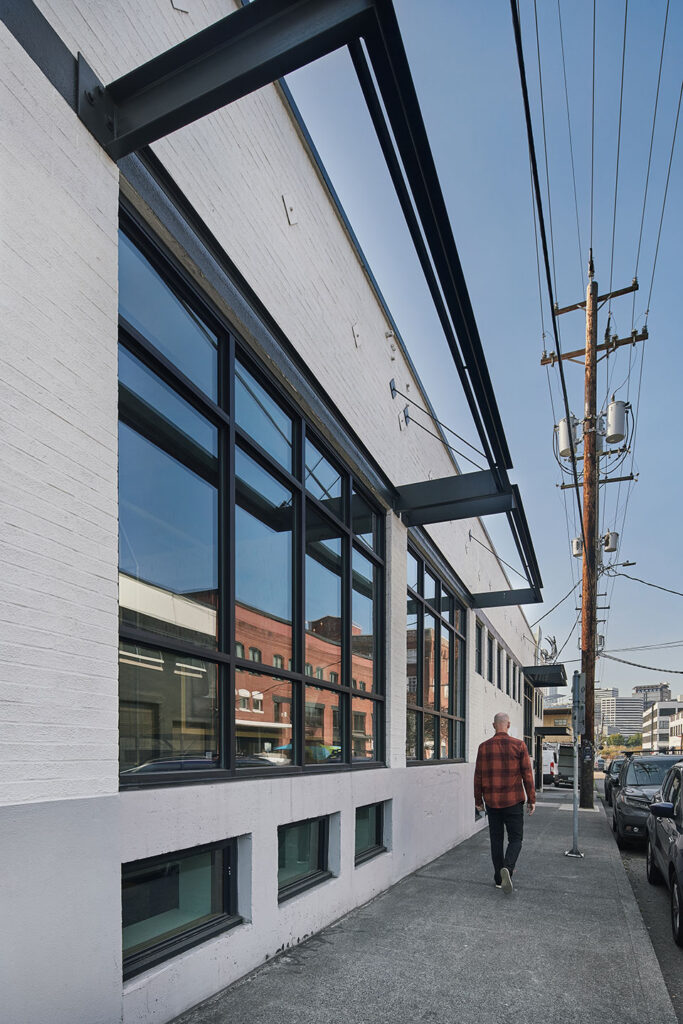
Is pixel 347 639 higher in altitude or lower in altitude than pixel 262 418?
lower

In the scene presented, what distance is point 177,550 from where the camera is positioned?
4406 millimetres

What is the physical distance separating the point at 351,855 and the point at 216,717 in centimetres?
279

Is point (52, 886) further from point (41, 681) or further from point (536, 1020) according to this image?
point (536, 1020)

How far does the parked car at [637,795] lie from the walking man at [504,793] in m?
4.54

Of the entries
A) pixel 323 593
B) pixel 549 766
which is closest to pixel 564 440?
pixel 323 593

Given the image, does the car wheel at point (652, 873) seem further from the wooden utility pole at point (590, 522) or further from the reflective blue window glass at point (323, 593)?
the wooden utility pole at point (590, 522)

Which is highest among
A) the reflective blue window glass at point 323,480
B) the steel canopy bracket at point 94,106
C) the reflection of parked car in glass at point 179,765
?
the steel canopy bracket at point 94,106

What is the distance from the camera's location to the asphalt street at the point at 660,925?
514 centimetres

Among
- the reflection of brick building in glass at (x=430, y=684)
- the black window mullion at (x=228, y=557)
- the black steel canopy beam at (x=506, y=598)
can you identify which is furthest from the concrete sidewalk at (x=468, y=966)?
the black steel canopy beam at (x=506, y=598)

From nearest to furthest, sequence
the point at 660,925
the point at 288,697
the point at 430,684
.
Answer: the point at 288,697, the point at 660,925, the point at 430,684

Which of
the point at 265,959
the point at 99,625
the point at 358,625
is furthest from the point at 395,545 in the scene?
the point at 99,625

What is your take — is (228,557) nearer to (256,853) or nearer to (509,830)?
(256,853)

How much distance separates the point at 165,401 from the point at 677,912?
568cm

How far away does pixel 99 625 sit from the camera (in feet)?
11.0
